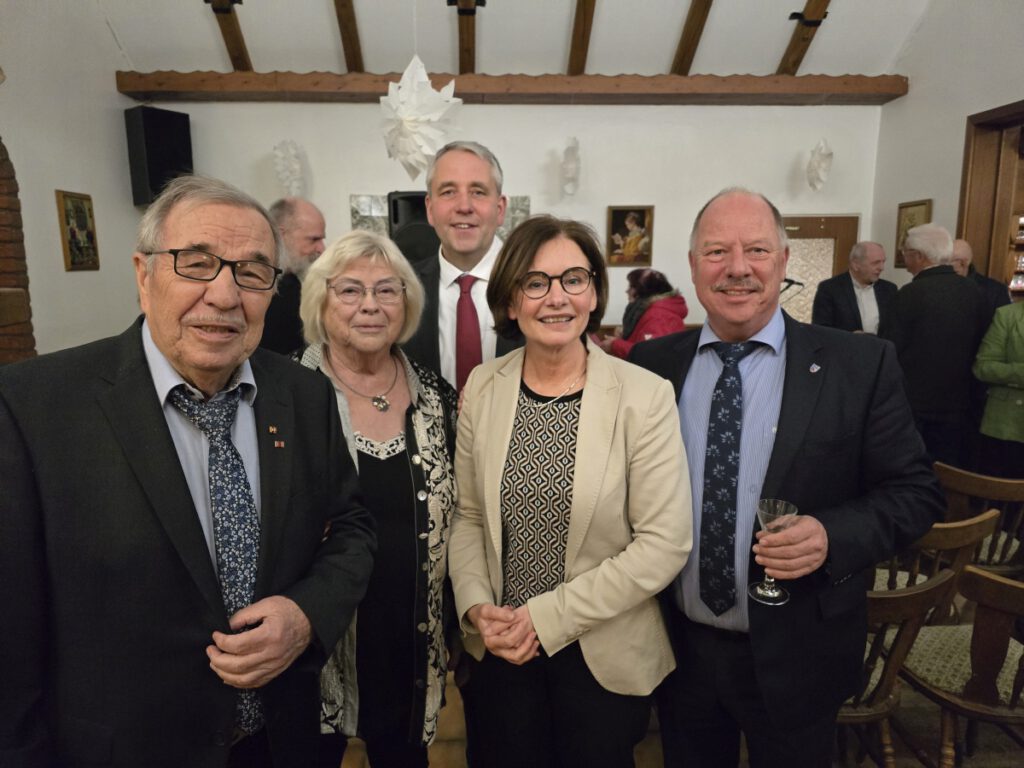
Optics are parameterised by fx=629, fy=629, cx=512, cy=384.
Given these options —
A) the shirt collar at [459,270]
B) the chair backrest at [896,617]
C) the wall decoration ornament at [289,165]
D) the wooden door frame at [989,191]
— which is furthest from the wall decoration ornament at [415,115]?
the wooden door frame at [989,191]

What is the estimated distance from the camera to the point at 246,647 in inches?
44.4

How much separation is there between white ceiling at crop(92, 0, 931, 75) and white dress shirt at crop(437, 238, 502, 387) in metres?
4.51

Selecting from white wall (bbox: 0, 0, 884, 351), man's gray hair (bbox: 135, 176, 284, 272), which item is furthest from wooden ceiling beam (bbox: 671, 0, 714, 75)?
man's gray hair (bbox: 135, 176, 284, 272)

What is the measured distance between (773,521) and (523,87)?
5602 millimetres

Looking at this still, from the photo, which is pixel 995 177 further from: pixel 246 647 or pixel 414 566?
pixel 246 647

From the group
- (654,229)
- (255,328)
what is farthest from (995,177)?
(255,328)

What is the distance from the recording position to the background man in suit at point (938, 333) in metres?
3.97

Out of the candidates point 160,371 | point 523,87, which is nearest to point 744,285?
point 160,371

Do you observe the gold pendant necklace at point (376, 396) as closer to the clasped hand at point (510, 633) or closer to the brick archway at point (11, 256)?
the clasped hand at point (510, 633)

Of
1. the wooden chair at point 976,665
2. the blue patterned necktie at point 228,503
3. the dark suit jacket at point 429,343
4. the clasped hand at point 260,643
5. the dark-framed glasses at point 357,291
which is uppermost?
the dark-framed glasses at point 357,291

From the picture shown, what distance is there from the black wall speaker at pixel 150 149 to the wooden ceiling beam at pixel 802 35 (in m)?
5.76

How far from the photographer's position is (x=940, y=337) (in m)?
4.02

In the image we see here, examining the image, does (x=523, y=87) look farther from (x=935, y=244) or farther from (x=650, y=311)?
(x=935, y=244)

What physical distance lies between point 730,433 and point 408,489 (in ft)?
2.68
